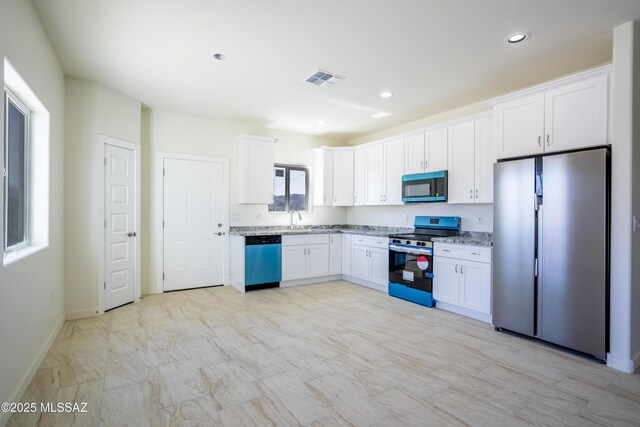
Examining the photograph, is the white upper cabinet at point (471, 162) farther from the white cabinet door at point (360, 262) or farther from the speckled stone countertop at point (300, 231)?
the white cabinet door at point (360, 262)

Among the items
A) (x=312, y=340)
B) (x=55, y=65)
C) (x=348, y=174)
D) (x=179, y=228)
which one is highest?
(x=55, y=65)

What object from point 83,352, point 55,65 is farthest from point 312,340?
point 55,65

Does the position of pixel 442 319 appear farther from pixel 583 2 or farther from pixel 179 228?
pixel 179 228

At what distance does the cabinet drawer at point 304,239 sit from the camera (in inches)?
206

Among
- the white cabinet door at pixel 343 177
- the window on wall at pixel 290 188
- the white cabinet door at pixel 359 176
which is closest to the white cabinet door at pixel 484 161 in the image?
the white cabinet door at pixel 359 176

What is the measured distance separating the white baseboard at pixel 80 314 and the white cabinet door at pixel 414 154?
15.1ft

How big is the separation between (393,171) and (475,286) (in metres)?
2.23

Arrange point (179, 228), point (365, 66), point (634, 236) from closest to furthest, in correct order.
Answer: point (634, 236) → point (365, 66) → point (179, 228)

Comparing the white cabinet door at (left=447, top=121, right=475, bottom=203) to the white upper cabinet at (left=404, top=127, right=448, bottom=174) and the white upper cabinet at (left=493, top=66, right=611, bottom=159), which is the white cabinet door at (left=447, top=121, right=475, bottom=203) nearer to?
the white upper cabinet at (left=404, top=127, right=448, bottom=174)

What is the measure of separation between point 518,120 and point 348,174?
10.4ft

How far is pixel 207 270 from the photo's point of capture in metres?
5.16

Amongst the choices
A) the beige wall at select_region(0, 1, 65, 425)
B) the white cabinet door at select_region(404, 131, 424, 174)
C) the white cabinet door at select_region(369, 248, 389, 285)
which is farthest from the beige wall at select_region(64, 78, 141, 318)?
the white cabinet door at select_region(404, 131, 424, 174)

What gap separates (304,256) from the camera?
5375 mm

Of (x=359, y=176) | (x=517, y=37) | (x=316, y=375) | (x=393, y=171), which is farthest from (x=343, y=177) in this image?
(x=316, y=375)
